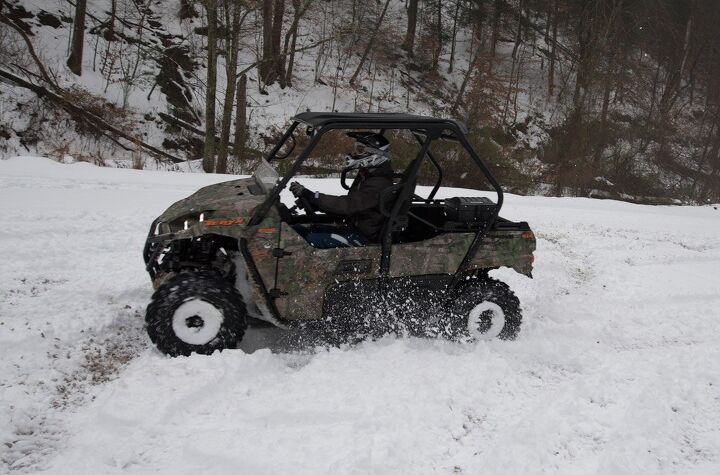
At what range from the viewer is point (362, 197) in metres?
4.49

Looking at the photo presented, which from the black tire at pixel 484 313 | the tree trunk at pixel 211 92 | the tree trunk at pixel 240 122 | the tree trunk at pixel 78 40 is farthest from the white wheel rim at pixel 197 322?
the tree trunk at pixel 78 40

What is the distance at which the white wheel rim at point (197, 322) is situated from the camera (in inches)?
155

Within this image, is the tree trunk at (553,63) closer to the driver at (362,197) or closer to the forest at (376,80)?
the forest at (376,80)

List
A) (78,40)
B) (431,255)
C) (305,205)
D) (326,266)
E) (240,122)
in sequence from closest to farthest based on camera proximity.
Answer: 1. (326,266)
2. (431,255)
3. (305,205)
4. (240,122)
5. (78,40)

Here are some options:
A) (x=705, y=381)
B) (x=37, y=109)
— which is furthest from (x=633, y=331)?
(x=37, y=109)

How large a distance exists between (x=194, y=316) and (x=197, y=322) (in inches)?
1.9

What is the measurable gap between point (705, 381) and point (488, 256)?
6.08 ft

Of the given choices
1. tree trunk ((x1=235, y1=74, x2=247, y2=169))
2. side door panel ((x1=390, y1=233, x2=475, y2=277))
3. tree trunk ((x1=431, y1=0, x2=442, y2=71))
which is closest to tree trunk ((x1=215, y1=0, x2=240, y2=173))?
tree trunk ((x1=235, y1=74, x2=247, y2=169))

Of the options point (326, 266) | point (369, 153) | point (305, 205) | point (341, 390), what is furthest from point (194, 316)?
point (369, 153)

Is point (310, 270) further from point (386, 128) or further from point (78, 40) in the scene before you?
point (78, 40)

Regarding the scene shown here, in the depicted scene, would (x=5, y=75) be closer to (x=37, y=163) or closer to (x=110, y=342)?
(x=37, y=163)

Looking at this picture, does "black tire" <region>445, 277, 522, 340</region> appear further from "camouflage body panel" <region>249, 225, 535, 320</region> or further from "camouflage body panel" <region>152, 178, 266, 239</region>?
"camouflage body panel" <region>152, 178, 266, 239</region>

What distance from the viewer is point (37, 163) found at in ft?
29.5

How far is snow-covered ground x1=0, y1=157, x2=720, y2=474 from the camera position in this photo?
3121 mm
